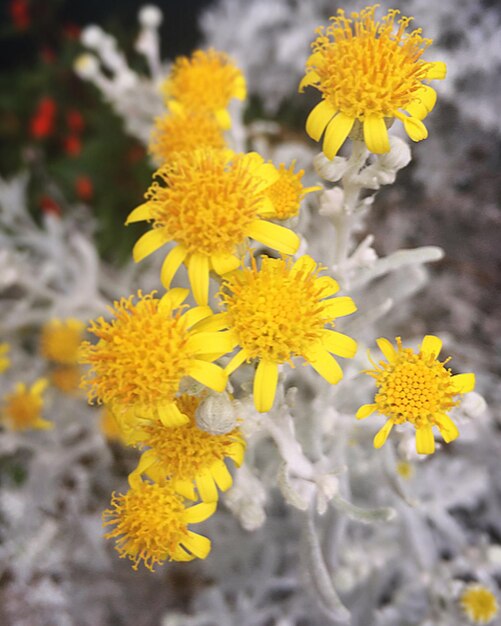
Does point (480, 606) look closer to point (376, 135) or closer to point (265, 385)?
point (265, 385)

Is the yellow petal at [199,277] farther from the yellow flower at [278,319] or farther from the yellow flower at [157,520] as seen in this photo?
the yellow flower at [157,520]

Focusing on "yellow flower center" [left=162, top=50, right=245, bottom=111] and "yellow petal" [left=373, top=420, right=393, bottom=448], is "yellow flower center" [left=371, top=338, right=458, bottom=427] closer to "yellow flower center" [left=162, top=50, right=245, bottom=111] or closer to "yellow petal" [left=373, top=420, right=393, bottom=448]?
"yellow petal" [left=373, top=420, right=393, bottom=448]

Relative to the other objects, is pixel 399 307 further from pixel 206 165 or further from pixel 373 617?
pixel 206 165

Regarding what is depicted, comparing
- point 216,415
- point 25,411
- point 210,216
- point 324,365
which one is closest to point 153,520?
point 216,415

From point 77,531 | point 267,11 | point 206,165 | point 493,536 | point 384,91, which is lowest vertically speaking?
point 77,531

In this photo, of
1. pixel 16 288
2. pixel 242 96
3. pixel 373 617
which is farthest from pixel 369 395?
pixel 16 288

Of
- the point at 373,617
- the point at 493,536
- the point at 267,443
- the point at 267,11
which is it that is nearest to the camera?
the point at 267,443
